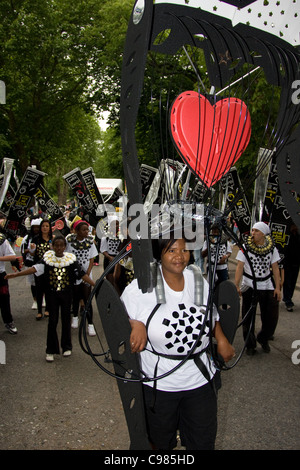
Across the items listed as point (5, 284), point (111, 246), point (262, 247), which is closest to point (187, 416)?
point (262, 247)

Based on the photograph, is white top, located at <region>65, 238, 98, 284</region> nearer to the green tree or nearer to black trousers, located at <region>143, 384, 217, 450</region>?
black trousers, located at <region>143, 384, 217, 450</region>

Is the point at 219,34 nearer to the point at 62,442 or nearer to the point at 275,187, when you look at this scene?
the point at 62,442

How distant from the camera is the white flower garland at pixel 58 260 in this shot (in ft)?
18.3

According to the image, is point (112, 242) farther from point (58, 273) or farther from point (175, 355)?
point (175, 355)

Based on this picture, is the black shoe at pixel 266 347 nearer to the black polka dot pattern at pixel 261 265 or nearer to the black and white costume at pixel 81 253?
the black polka dot pattern at pixel 261 265

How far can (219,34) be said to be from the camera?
219cm

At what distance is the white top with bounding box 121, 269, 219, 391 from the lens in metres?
2.43

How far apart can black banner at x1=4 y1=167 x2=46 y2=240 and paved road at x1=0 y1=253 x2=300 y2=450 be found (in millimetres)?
5583

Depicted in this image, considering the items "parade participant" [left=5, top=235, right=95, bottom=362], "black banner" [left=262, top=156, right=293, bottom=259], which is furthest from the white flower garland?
"black banner" [left=262, top=156, right=293, bottom=259]

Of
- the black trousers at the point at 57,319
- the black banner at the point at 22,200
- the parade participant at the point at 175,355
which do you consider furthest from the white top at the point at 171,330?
the black banner at the point at 22,200

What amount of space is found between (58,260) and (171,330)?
3.46 m

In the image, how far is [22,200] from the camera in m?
11.1

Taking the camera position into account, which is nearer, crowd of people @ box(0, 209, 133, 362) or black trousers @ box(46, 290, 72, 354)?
black trousers @ box(46, 290, 72, 354)

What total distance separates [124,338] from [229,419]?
85.5 inches
